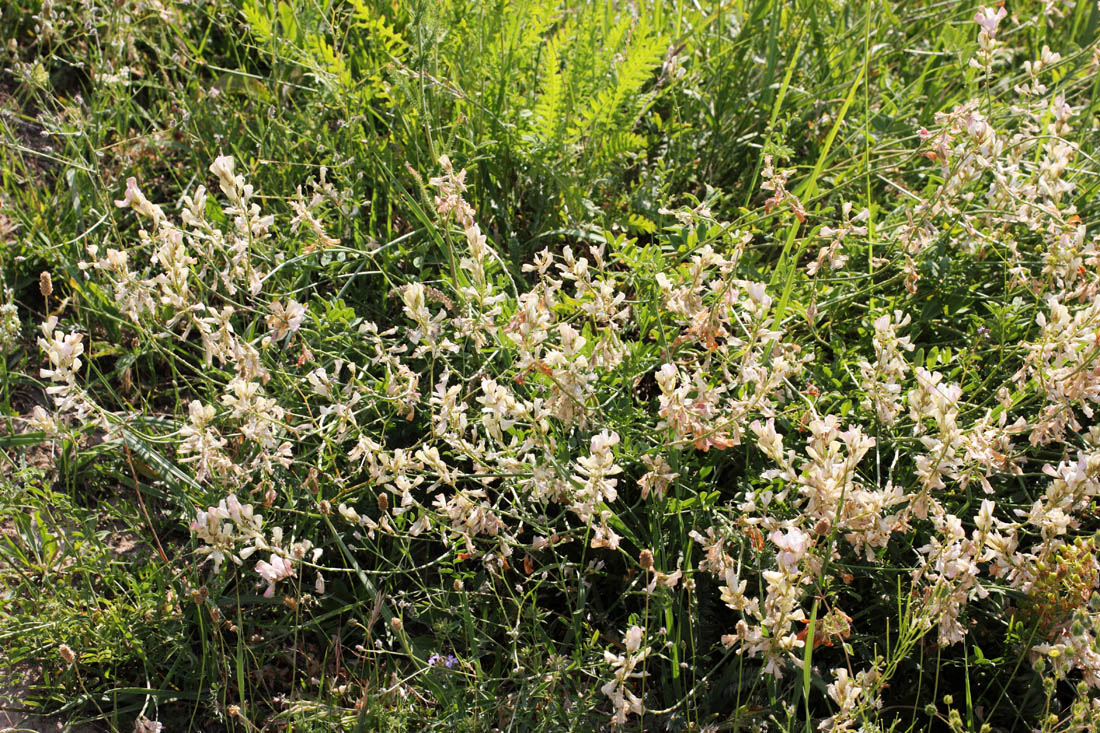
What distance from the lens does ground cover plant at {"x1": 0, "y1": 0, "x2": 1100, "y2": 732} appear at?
1.86 metres

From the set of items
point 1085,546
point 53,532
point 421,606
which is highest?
point 1085,546

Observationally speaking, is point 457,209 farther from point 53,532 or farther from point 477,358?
point 53,532

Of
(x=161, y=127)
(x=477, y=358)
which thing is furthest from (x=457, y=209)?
(x=161, y=127)

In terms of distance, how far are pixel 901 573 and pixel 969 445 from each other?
1.27ft

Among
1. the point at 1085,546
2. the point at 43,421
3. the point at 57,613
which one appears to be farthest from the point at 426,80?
the point at 1085,546

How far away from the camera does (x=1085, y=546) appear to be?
1810 millimetres

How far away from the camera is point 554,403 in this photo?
195 cm

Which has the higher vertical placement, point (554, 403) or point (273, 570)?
point (554, 403)

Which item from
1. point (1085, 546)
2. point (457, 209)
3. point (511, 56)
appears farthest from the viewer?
point (511, 56)

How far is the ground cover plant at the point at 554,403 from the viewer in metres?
1.86

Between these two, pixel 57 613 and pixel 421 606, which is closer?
pixel 57 613

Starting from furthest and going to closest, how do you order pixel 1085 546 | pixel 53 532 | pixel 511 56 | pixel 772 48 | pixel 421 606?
pixel 772 48 < pixel 511 56 < pixel 53 532 < pixel 421 606 < pixel 1085 546

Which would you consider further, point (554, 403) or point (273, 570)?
point (554, 403)

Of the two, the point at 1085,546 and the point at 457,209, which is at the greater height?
the point at 457,209
